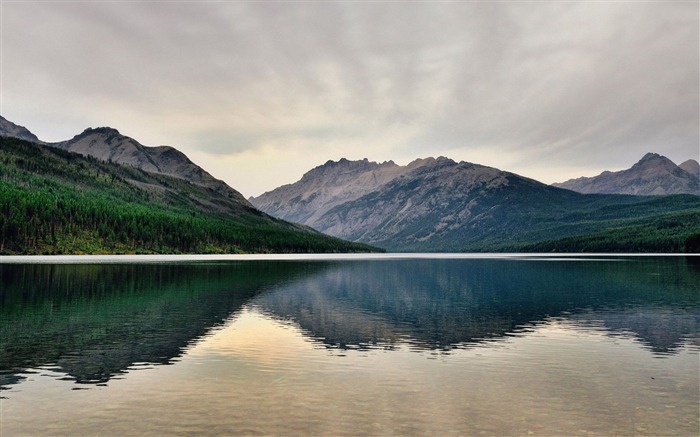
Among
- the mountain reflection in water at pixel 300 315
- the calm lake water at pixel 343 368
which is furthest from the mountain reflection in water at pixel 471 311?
the calm lake water at pixel 343 368

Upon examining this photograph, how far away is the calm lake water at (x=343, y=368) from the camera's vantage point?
68.1ft

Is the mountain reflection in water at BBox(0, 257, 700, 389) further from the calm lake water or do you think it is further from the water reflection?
the calm lake water

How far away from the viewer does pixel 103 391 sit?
25000 mm

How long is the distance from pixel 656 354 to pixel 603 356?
385 cm

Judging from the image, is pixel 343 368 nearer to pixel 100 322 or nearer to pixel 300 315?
pixel 300 315

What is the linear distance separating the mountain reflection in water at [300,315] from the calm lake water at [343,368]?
0.92ft

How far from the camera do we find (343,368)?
30672mm

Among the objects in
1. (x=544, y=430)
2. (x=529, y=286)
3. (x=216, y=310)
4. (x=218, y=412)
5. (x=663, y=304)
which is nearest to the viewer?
(x=544, y=430)

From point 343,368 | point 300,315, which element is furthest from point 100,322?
point 343,368

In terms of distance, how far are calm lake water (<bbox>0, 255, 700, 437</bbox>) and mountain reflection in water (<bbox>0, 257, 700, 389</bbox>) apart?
281 millimetres

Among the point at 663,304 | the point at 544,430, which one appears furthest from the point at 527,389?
the point at 663,304

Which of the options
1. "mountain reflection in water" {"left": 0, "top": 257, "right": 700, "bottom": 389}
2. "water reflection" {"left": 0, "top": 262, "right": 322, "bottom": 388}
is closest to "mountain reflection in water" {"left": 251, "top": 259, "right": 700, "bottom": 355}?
"mountain reflection in water" {"left": 0, "top": 257, "right": 700, "bottom": 389}

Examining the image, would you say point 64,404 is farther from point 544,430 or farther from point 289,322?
point 289,322

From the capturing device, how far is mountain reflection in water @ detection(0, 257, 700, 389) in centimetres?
3538
